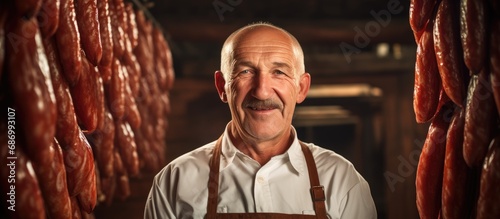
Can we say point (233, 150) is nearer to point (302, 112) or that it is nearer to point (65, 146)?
point (65, 146)

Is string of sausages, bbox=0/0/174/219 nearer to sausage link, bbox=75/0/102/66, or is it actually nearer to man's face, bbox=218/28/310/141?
sausage link, bbox=75/0/102/66

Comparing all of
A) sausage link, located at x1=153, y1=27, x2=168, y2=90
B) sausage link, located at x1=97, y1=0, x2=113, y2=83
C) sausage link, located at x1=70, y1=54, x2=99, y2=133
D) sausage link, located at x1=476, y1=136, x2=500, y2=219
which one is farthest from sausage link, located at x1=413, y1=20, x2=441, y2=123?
sausage link, located at x1=153, y1=27, x2=168, y2=90

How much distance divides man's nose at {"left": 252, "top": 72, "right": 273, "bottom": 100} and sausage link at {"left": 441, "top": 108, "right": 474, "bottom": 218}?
1.00 metres

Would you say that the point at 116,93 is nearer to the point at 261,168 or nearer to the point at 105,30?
the point at 105,30

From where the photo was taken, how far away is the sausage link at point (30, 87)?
1.68 m

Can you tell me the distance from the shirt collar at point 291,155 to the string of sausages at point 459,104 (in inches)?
33.9

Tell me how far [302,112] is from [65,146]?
28.3 feet

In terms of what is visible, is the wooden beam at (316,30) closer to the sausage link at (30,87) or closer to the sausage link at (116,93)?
the sausage link at (116,93)

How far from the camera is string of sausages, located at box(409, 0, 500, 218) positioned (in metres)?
1.88

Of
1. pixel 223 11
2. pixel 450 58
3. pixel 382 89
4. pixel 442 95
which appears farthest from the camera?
pixel 382 89

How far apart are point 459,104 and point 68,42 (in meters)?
1.52

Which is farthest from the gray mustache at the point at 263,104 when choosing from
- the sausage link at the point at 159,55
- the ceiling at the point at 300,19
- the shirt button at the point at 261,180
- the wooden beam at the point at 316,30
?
the wooden beam at the point at 316,30

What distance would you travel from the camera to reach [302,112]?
10562 mm

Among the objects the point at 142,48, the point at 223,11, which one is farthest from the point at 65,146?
the point at 223,11
